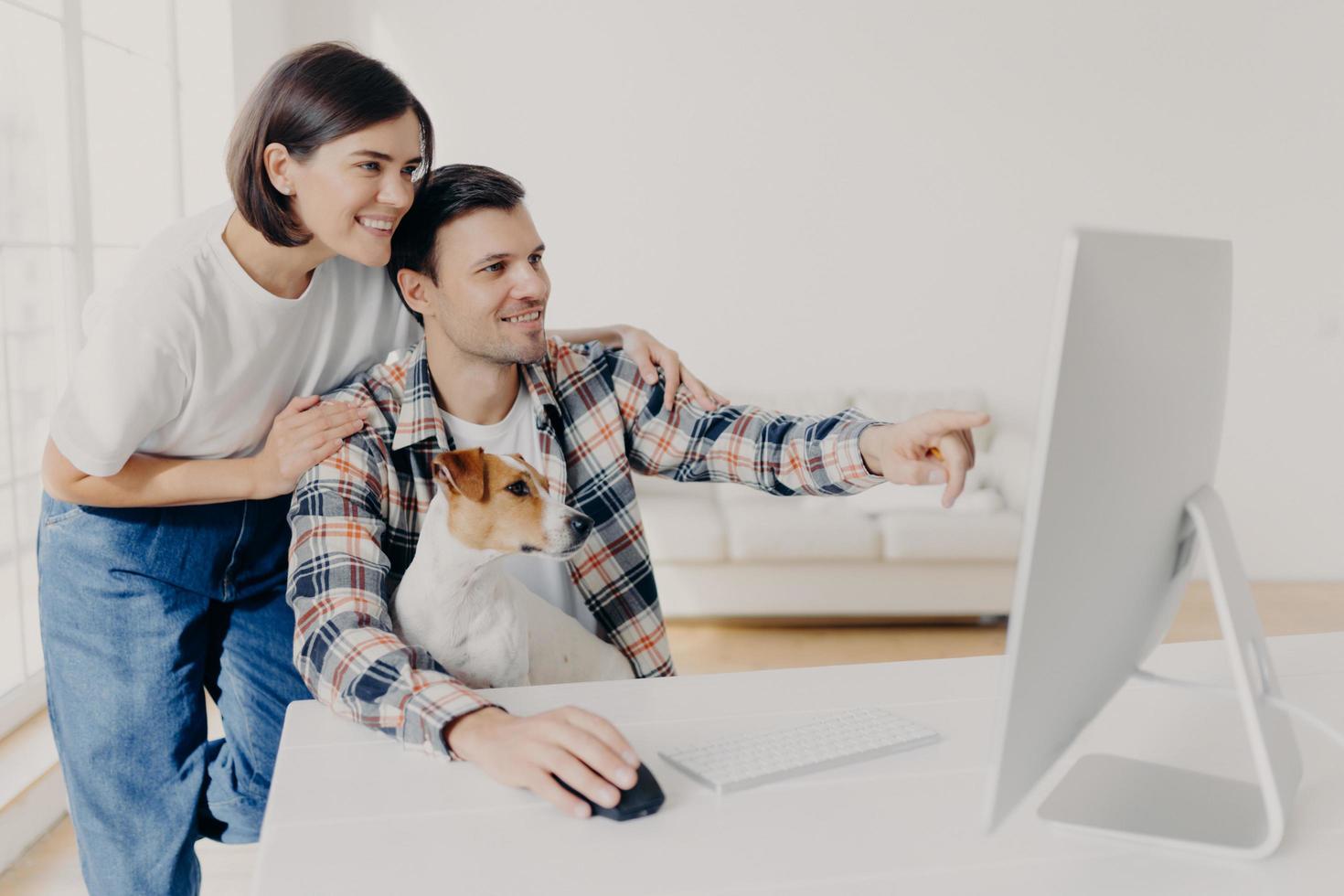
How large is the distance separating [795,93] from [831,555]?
198 centimetres

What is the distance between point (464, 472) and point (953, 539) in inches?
112

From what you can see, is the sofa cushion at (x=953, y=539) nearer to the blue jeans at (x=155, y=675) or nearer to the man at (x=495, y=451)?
the man at (x=495, y=451)

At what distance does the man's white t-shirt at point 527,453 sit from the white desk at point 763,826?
0.47 metres

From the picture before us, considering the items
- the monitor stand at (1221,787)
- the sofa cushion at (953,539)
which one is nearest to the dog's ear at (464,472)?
the monitor stand at (1221,787)

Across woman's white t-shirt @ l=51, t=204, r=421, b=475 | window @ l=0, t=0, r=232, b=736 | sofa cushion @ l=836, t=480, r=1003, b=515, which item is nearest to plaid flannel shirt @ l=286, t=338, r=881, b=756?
woman's white t-shirt @ l=51, t=204, r=421, b=475

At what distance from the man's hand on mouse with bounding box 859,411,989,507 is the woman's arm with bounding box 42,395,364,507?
0.69m

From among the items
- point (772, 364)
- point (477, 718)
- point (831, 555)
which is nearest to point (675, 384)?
point (477, 718)

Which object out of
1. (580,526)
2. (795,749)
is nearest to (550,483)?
(580,526)

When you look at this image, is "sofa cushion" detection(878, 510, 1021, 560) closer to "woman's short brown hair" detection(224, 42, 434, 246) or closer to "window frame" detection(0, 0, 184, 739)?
"window frame" detection(0, 0, 184, 739)

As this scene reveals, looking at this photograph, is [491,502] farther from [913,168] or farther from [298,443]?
[913,168]

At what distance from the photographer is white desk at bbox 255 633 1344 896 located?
88 cm

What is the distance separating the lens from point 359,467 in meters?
1.53

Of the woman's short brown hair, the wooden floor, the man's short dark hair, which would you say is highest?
the woman's short brown hair

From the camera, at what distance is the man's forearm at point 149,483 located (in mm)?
1635
